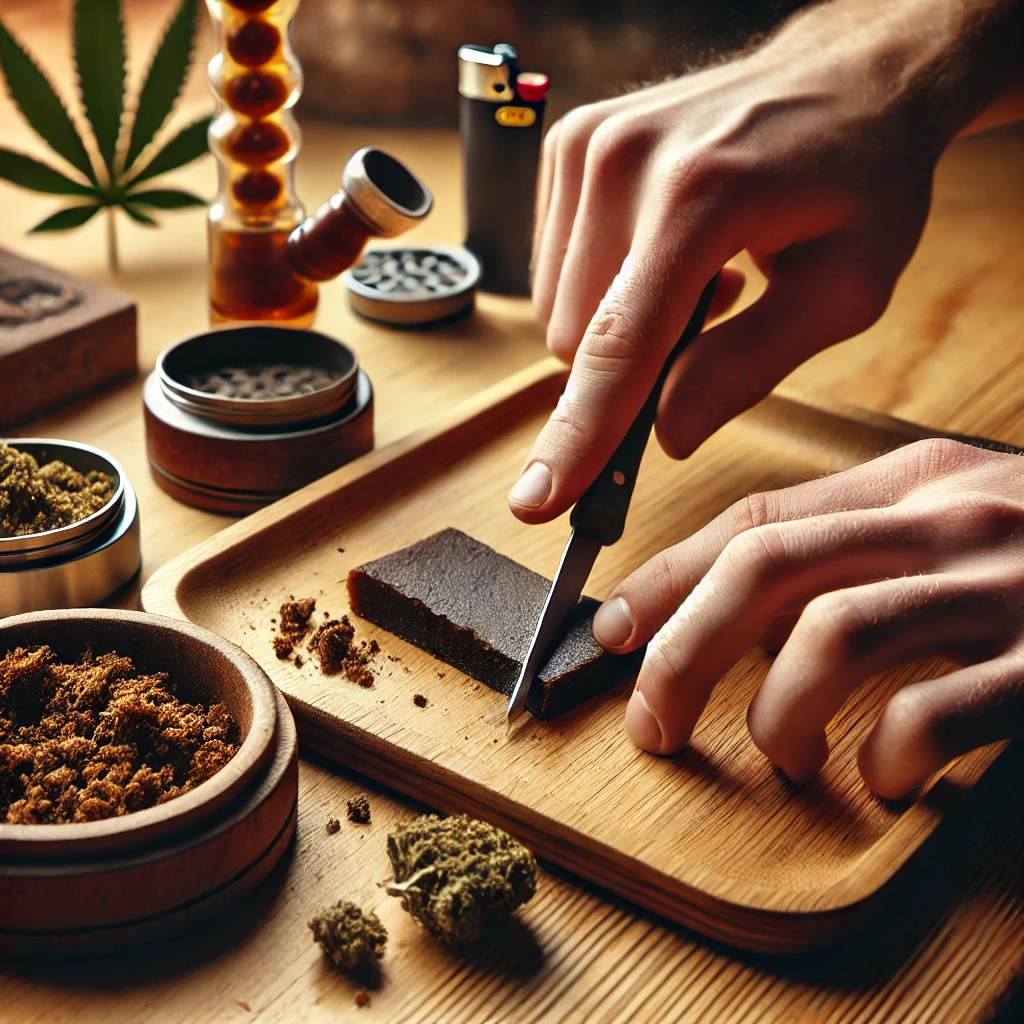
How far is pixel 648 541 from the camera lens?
44.4 inches

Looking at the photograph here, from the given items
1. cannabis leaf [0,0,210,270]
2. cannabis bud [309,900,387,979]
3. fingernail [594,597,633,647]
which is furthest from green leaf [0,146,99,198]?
cannabis bud [309,900,387,979]

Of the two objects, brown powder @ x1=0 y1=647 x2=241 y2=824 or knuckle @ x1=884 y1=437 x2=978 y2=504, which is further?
knuckle @ x1=884 y1=437 x2=978 y2=504

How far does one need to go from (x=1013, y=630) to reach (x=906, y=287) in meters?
1.13

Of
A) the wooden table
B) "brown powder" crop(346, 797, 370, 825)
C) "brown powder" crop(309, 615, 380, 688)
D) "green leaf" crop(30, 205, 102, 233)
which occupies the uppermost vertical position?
"green leaf" crop(30, 205, 102, 233)

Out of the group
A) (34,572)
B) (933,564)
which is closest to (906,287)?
(933,564)

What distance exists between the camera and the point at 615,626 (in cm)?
88

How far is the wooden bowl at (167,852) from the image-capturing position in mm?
625

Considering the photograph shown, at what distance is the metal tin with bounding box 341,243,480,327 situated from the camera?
5.04 ft

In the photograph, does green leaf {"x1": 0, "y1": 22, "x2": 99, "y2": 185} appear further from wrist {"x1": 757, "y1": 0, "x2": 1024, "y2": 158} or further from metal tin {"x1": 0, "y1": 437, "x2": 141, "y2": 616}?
wrist {"x1": 757, "y1": 0, "x2": 1024, "y2": 158}

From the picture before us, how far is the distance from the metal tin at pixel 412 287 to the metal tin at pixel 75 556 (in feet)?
→ 1.96

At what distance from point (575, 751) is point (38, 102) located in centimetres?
116

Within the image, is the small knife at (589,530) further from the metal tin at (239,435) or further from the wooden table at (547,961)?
the metal tin at (239,435)

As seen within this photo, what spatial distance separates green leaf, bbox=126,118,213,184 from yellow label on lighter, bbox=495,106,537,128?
1.30 feet

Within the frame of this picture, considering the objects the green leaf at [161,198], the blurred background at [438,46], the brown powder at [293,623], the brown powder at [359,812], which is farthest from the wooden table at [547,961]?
the blurred background at [438,46]
